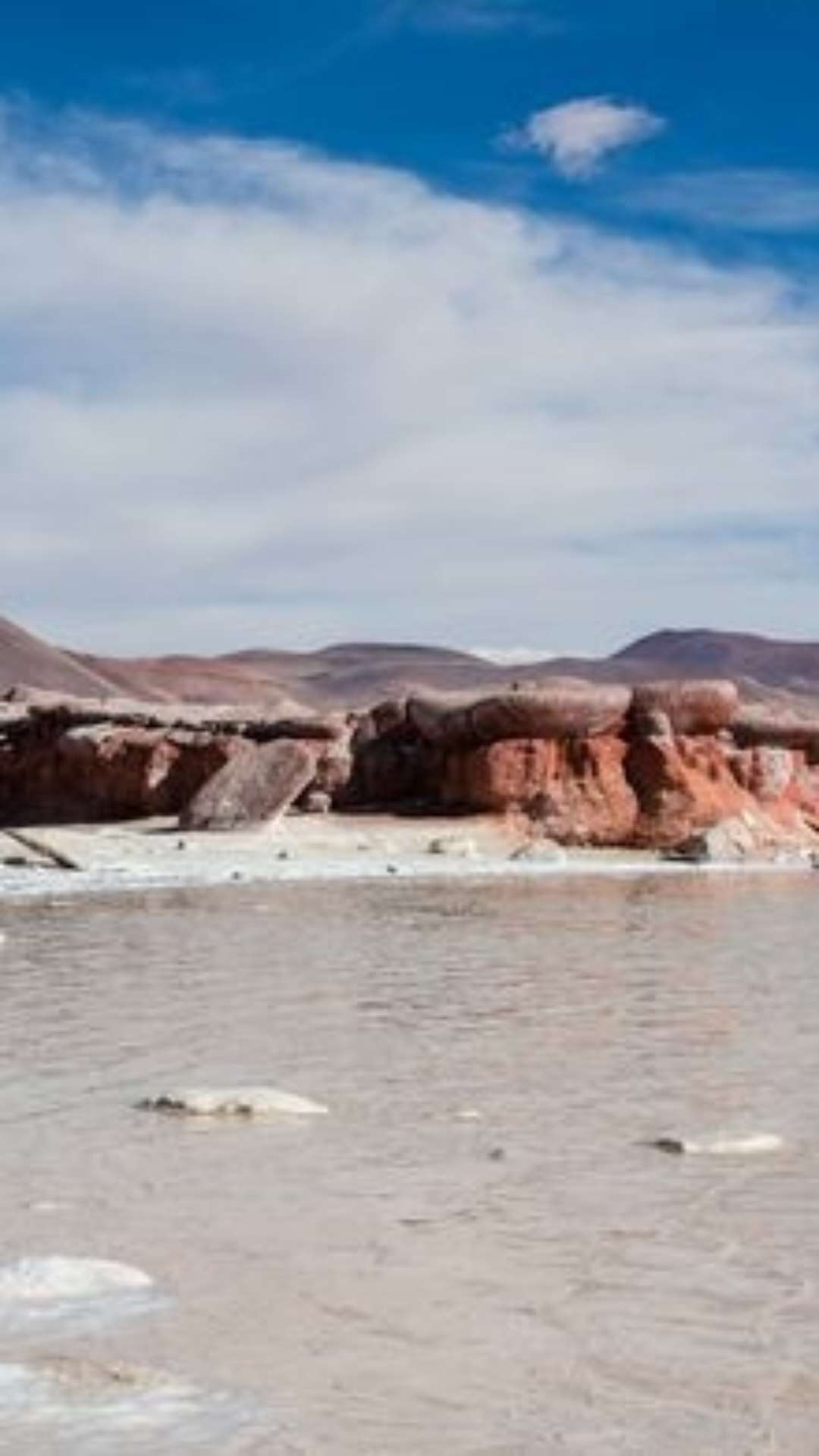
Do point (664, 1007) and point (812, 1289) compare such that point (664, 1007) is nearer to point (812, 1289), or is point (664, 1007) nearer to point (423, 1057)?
point (423, 1057)

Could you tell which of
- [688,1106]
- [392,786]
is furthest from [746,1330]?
[392,786]

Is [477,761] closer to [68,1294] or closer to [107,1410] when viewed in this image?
[68,1294]

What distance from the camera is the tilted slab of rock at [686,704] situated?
2569 centimetres

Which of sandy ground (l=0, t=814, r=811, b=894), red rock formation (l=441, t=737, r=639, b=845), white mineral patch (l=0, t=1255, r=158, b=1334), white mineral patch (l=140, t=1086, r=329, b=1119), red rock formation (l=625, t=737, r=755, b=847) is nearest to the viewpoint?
white mineral patch (l=0, t=1255, r=158, b=1334)

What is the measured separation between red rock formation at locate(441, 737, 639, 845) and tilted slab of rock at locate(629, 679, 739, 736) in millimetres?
702

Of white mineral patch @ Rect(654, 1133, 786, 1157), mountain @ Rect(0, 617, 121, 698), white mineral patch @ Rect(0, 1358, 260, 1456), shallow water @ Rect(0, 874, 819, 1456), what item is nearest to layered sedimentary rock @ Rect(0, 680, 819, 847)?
shallow water @ Rect(0, 874, 819, 1456)

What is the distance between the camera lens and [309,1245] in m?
4.82

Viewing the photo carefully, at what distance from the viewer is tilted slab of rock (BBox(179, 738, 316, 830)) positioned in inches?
894

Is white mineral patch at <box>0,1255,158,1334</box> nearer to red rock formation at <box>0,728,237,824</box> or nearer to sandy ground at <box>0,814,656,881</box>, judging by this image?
sandy ground at <box>0,814,656,881</box>

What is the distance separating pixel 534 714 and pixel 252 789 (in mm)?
3822

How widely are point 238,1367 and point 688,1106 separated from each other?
10.2 ft

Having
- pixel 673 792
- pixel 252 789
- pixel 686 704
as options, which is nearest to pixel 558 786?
pixel 673 792

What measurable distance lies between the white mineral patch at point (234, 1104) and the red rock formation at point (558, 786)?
17.9 metres

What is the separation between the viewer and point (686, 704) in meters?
26.0
